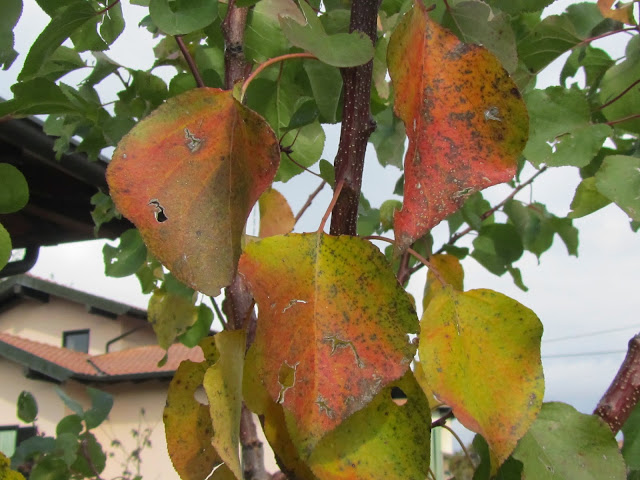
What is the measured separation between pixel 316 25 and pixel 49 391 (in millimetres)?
6852

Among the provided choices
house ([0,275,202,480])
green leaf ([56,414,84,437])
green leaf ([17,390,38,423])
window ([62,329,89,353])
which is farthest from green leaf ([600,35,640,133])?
window ([62,329,89,353])

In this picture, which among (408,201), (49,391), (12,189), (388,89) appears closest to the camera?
(408,201)

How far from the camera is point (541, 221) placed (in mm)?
999

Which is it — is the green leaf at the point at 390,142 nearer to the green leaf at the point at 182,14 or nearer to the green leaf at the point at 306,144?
the green leaf at the point at 306,144

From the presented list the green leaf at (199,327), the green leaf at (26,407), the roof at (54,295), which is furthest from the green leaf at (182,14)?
the roof at (54,295)

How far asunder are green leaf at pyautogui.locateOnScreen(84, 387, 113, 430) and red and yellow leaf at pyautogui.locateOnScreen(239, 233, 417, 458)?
38.9 inches

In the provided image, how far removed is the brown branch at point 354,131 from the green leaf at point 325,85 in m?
0.09

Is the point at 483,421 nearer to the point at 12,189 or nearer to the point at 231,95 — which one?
the point at 231,95

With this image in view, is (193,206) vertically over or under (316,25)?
under

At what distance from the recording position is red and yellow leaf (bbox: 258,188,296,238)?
56 centimetres

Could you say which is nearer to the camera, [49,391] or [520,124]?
[520,124]

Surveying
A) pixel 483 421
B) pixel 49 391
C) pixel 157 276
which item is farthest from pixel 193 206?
pixel 49 391

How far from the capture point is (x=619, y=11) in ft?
2.03

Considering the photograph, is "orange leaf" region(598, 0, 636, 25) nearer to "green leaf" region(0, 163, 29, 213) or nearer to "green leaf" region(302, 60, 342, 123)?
"green leaf" region(302, 60, 342, 123)
